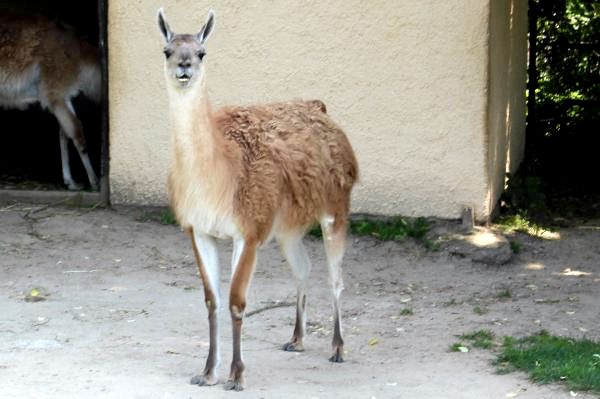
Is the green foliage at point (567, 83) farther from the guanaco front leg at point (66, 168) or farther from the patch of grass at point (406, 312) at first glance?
the patch of grass at point (406, 312)

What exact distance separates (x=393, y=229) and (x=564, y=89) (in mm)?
5188

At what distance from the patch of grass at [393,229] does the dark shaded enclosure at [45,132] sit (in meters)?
3.06

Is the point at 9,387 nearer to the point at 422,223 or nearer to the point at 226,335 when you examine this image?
the point at 226,335

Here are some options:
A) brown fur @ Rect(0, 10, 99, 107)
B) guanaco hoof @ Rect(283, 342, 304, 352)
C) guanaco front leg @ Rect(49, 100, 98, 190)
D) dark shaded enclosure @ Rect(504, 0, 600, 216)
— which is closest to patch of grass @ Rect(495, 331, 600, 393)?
guanaco hoof @ Rect(283, 342, 304, 352)

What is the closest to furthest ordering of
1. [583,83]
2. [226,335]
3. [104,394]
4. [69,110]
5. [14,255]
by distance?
[104,394], [226,335], [14,255], [69,110], [583,83]

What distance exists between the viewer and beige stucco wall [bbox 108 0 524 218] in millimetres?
9156

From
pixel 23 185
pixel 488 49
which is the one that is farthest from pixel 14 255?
pixel 488 49

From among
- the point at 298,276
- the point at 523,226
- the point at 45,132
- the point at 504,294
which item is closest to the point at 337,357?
the point at 298,276

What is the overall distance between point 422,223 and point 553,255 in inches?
42.3

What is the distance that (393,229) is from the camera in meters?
9.22

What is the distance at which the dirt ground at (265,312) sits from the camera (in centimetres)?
600

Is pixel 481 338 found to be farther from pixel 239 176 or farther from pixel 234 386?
pixel 239 176

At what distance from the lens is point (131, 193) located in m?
9.84

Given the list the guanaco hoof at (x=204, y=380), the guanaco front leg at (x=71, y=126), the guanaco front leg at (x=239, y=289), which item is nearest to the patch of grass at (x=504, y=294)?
the guanaco front leg at (x=239, y=289)
